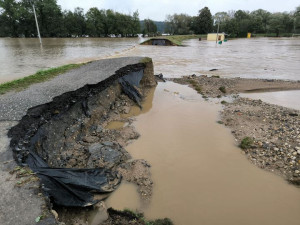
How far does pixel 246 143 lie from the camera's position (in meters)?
5.07

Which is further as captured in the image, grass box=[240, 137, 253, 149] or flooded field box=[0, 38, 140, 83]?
flooded field box=[0, 38, 140, 83]

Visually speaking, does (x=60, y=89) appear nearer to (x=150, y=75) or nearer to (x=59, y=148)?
(x=59, y=148)

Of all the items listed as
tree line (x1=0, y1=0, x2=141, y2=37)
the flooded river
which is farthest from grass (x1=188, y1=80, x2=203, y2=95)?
tree line (x1=0, y1=0, x2=141, y2=37)

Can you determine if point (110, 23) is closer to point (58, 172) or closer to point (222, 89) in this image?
point (222, 89)

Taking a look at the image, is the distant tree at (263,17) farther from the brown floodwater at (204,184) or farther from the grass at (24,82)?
the brown floodwater at (204,184)

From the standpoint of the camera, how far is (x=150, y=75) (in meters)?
10.1

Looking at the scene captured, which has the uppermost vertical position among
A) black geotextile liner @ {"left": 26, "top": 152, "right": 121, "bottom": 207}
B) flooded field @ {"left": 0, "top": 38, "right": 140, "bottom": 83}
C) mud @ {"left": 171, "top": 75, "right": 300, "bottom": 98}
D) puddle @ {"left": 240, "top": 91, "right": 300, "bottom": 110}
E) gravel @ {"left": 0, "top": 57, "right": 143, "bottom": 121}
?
gravel @ {"left": 0, "top": 57, "right": 143, "bottom": 121}

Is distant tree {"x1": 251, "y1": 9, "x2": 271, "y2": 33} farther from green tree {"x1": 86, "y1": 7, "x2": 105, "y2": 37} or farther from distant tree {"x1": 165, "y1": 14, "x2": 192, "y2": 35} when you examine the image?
green tree {"x1": 86, "y1": 7, "x2": 105, "y2": 37}

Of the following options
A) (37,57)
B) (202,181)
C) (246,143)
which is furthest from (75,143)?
(37,57)

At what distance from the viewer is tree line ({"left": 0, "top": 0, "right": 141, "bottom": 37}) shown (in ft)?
185

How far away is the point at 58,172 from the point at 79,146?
185 centimetres

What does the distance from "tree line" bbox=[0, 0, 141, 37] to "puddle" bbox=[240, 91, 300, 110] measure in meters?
63.6

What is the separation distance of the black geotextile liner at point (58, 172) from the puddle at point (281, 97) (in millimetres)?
7203

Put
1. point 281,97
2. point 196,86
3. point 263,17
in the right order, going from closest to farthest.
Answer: point 281,97, point 196,86, point 263,17
